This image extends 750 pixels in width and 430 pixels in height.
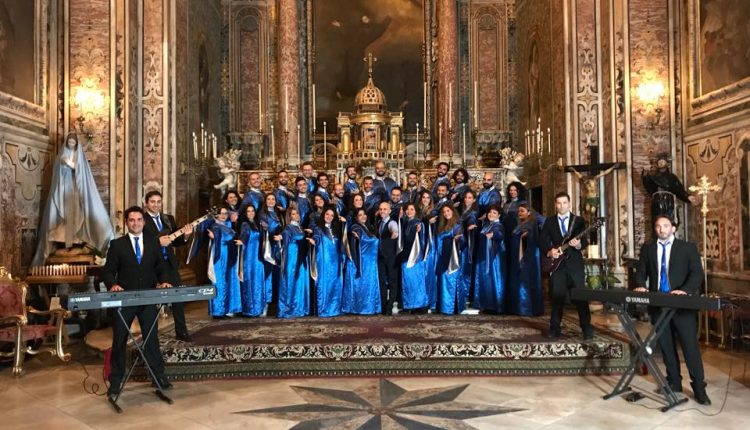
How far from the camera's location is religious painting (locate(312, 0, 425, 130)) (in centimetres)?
1441

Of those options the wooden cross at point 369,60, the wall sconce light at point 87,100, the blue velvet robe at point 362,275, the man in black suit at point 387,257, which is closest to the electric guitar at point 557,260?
the man in black suit at point 387,257

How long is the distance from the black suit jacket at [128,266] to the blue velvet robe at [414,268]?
390 centimetres

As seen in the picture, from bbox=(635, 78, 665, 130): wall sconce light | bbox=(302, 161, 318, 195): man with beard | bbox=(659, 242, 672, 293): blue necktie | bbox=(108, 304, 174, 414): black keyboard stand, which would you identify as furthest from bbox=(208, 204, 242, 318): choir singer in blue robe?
bbox=(635, 78, 665, 130): wall sconce light

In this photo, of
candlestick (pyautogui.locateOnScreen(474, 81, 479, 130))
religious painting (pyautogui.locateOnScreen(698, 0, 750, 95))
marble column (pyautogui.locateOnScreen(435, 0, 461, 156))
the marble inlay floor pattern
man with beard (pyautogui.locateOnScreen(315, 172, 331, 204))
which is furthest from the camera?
candlestick (pyautogui.locateOnScreen(474, 81, 479, 130))

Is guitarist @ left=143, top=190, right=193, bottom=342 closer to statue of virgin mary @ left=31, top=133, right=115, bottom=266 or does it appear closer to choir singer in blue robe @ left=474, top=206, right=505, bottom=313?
statue of virgin mary @ left=31, top=133, right=115, bottom=266

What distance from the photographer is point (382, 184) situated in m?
9.53

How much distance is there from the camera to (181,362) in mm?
6031

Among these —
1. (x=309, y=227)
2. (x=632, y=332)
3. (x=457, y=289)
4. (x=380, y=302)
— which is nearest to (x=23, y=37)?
(x=309, y=227)

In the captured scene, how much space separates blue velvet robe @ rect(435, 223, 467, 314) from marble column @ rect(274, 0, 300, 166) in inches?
218

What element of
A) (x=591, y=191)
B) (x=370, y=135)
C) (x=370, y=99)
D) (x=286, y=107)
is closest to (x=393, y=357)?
(x=591, y=191)

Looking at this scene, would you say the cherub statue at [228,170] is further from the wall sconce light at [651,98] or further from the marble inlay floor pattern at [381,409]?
the wall sconce light at [651,98]

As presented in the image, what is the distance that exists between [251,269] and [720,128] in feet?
22.7

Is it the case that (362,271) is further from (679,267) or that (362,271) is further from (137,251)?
(679,267)

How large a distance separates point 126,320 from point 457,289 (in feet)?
15.8
